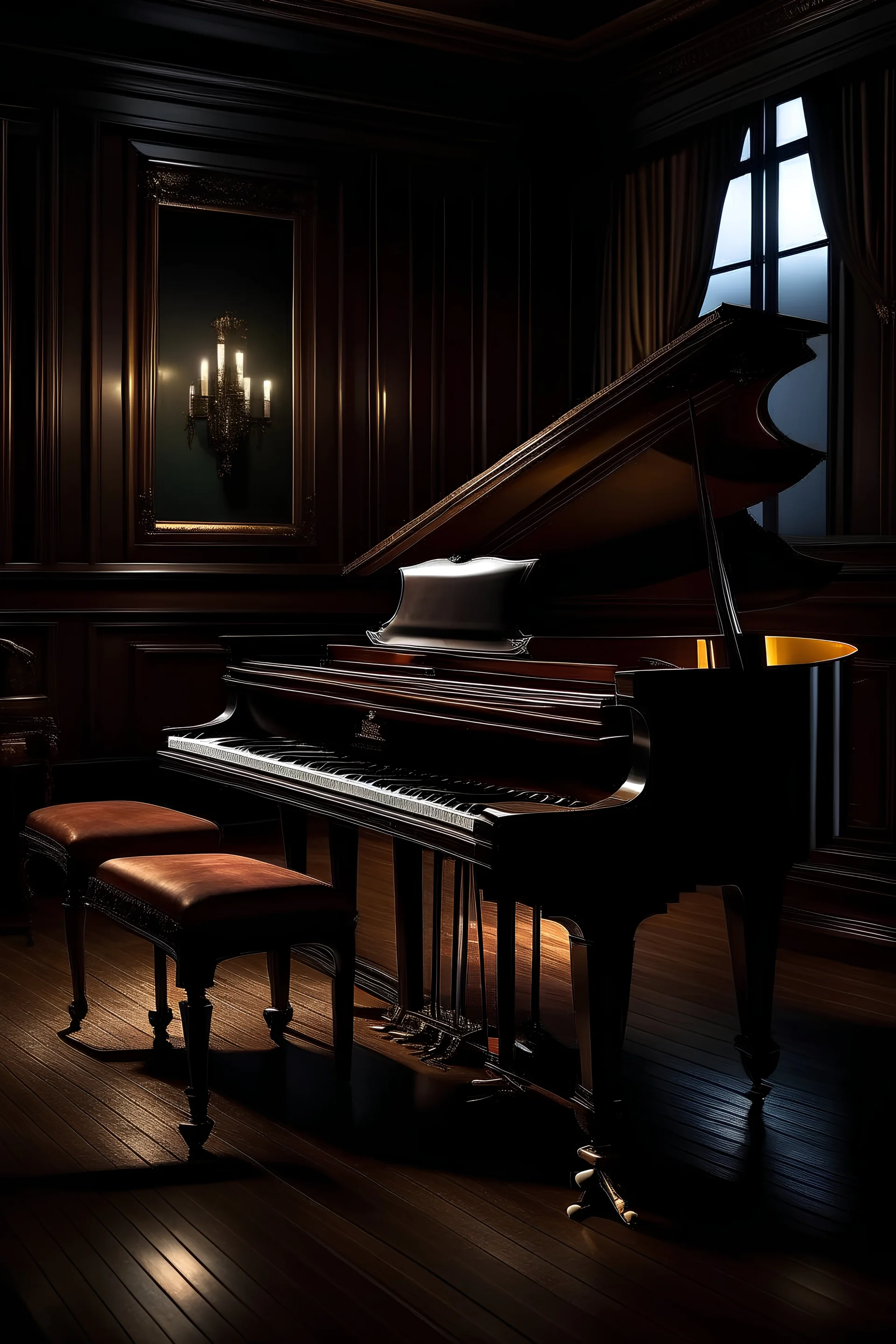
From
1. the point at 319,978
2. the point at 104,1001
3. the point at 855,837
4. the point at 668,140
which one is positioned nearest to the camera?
the point at 104,1001

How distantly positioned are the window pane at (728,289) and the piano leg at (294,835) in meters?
3.41

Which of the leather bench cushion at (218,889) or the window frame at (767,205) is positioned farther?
the window frame at (767,205)

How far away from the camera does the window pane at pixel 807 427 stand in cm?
545

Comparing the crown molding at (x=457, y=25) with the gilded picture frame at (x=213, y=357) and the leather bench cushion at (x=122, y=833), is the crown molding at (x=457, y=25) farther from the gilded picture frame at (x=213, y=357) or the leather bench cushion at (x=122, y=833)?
the leather bench cushion at (x=122, y=833)

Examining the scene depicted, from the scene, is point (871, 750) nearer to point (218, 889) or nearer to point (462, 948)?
point (462, 948)

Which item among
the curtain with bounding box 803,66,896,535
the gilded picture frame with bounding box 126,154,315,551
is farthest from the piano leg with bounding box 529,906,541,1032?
the gilded picture frame with bounding box 126,154,315,551

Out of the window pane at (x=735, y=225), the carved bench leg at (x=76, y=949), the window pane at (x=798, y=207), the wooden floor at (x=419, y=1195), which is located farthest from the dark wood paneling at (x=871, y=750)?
the carved bench leg at (x=76, y=949)

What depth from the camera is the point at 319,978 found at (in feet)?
13.2

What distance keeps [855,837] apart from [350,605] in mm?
2774

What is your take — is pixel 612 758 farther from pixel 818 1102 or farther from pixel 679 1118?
pixel 818 1102

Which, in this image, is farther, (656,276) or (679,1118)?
(656,276)

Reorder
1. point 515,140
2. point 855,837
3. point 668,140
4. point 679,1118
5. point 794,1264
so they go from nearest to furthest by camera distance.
Answer: point 794,1264 → point 679,1118 → point 855,837 → point 668,140 → point 515,140

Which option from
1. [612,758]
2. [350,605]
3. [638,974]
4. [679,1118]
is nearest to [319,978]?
[638,974]

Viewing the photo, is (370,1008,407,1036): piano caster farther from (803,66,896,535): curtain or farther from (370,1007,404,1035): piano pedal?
(803,66,896,535): curtain
